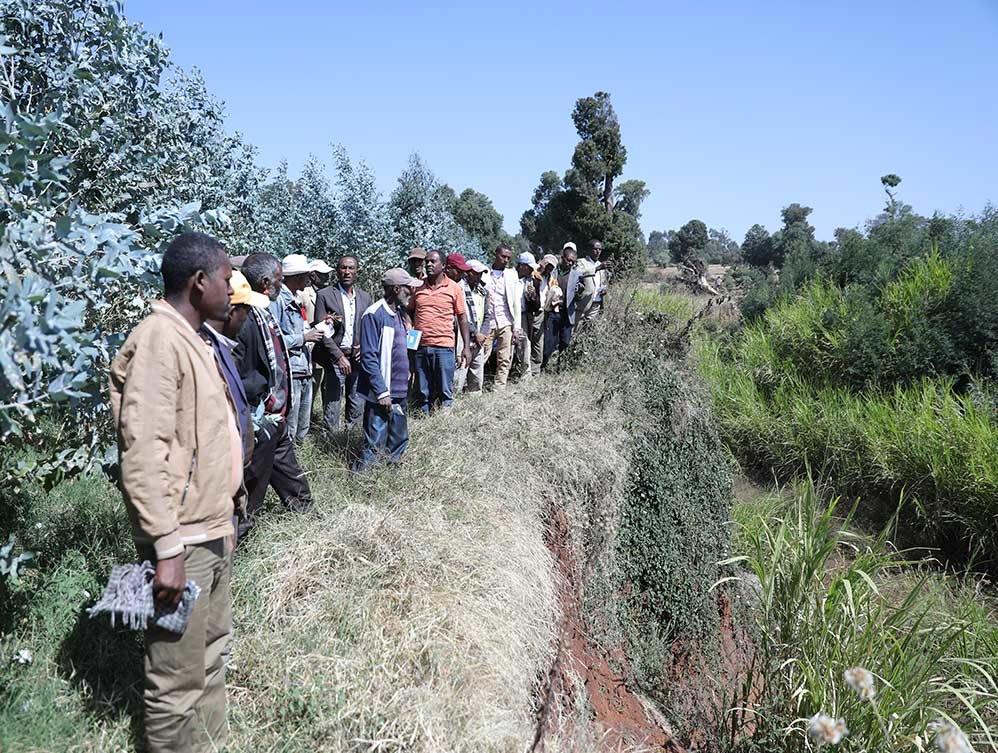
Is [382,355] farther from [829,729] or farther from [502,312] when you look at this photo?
[829,729]

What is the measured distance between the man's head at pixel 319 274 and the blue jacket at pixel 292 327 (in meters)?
1.39

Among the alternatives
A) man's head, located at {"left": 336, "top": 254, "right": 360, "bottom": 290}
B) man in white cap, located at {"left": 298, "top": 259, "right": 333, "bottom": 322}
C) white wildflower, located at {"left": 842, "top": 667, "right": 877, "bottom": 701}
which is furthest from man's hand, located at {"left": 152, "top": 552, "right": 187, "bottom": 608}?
man in white cap, located at {"left": 298, "top": 259, "right": 333, "bottom": 322}

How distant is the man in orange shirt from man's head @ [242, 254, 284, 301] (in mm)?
2355

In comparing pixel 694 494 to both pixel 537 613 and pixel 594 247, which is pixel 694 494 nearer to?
pixel 537 613

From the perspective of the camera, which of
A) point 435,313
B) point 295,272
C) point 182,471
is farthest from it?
point 435,313

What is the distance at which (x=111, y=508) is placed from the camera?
4.68 metres

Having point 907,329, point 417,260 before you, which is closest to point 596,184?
point 907,329

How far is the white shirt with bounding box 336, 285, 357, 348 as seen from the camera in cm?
734

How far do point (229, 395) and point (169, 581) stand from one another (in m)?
0.88

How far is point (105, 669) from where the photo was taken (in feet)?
11.2

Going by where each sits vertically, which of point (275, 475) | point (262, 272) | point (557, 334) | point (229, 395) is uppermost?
point (262, 272)

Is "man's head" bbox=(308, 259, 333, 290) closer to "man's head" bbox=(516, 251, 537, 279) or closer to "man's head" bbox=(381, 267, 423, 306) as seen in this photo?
"man's head" bbox=(381, 267, 423, 306)

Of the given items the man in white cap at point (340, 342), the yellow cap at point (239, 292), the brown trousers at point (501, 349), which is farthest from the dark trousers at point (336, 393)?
the yellow cap at point (239, 292)

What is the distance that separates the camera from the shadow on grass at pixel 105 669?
10.4 ft
